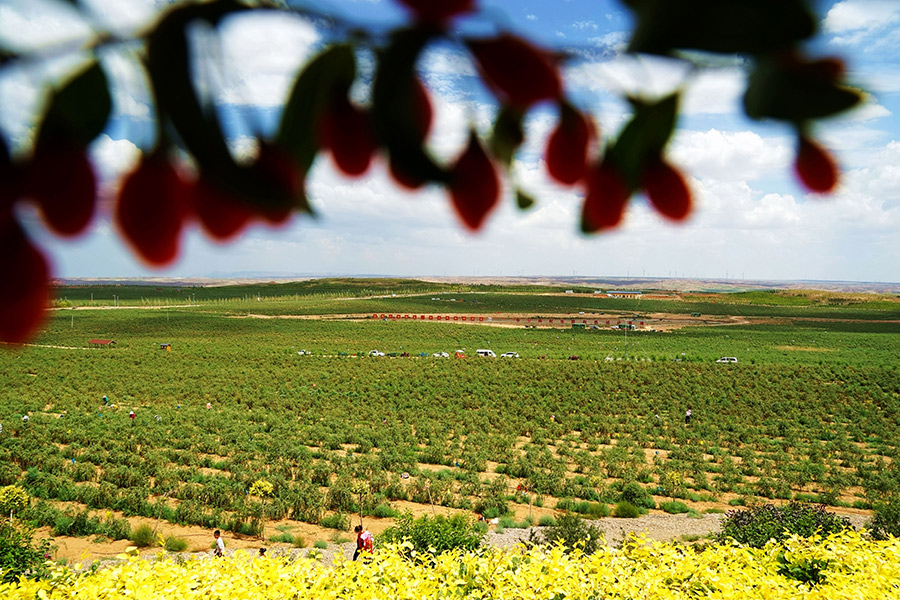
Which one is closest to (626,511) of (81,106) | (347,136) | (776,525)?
(776,525)

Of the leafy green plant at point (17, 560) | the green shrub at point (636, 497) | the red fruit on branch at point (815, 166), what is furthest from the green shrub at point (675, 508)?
the red fruit on branch at point (815, 166)

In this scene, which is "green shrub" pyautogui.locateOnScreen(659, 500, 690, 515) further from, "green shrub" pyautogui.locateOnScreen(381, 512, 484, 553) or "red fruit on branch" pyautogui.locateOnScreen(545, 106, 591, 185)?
"red fruit on branch" pyautogui.locateOnScreen(545, 106, 591, 185)

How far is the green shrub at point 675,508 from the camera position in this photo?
44.2 ft

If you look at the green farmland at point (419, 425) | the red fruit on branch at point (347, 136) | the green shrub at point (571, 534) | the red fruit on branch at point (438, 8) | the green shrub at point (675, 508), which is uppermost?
the red fruit on branch at point (438, 8)

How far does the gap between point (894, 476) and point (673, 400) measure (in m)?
11.6

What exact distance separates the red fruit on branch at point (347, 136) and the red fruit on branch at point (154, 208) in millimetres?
120

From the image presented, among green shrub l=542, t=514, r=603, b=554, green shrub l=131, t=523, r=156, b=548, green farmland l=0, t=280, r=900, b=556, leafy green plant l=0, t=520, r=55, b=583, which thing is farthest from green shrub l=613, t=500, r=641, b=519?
Answer: leafy green plant l=0, t=520, r=55, b=583

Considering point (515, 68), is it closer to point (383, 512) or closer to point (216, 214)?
point (216, 214)

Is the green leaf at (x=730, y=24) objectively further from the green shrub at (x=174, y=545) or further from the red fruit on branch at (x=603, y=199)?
the green shrub at (x=174, y=545)

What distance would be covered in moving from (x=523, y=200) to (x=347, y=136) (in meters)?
0.22

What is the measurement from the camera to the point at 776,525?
28.7 feet

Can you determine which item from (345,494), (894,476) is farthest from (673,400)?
(345,494)

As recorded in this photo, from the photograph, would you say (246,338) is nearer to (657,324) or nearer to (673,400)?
(673,400)

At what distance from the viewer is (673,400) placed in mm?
27547
